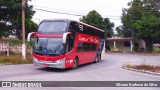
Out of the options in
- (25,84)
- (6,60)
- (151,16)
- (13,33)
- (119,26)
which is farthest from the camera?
(119,26)

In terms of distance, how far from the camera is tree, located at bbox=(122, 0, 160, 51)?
52844 millimetres

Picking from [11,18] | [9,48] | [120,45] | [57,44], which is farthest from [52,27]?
[120,45]

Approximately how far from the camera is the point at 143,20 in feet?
→ 178

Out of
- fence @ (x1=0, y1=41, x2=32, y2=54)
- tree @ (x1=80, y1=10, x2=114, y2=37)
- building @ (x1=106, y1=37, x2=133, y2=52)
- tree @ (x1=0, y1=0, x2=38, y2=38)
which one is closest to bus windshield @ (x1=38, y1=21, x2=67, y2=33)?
fence @ (x1=0, y1=41, x2=32, y2=54)

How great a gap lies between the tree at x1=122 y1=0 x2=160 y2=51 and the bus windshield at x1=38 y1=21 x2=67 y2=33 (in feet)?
115

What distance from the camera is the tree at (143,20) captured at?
52844mm

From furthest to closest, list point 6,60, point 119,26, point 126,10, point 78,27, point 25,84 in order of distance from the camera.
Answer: point 119,26 < point 126,10 < point 6,60 < point 78,27 < point 25,84

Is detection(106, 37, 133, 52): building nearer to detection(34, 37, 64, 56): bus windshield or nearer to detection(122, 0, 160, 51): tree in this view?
detection(122, 0, 160, 51): tree

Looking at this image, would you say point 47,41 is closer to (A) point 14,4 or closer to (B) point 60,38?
(B) point 60,38

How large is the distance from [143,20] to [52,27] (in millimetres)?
36994

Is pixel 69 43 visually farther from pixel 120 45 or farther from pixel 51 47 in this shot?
pixel 120 45

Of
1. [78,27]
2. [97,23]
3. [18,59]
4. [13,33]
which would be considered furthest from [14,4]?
[97,23]

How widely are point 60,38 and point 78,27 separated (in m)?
2.99

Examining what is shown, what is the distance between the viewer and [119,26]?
65.9m
